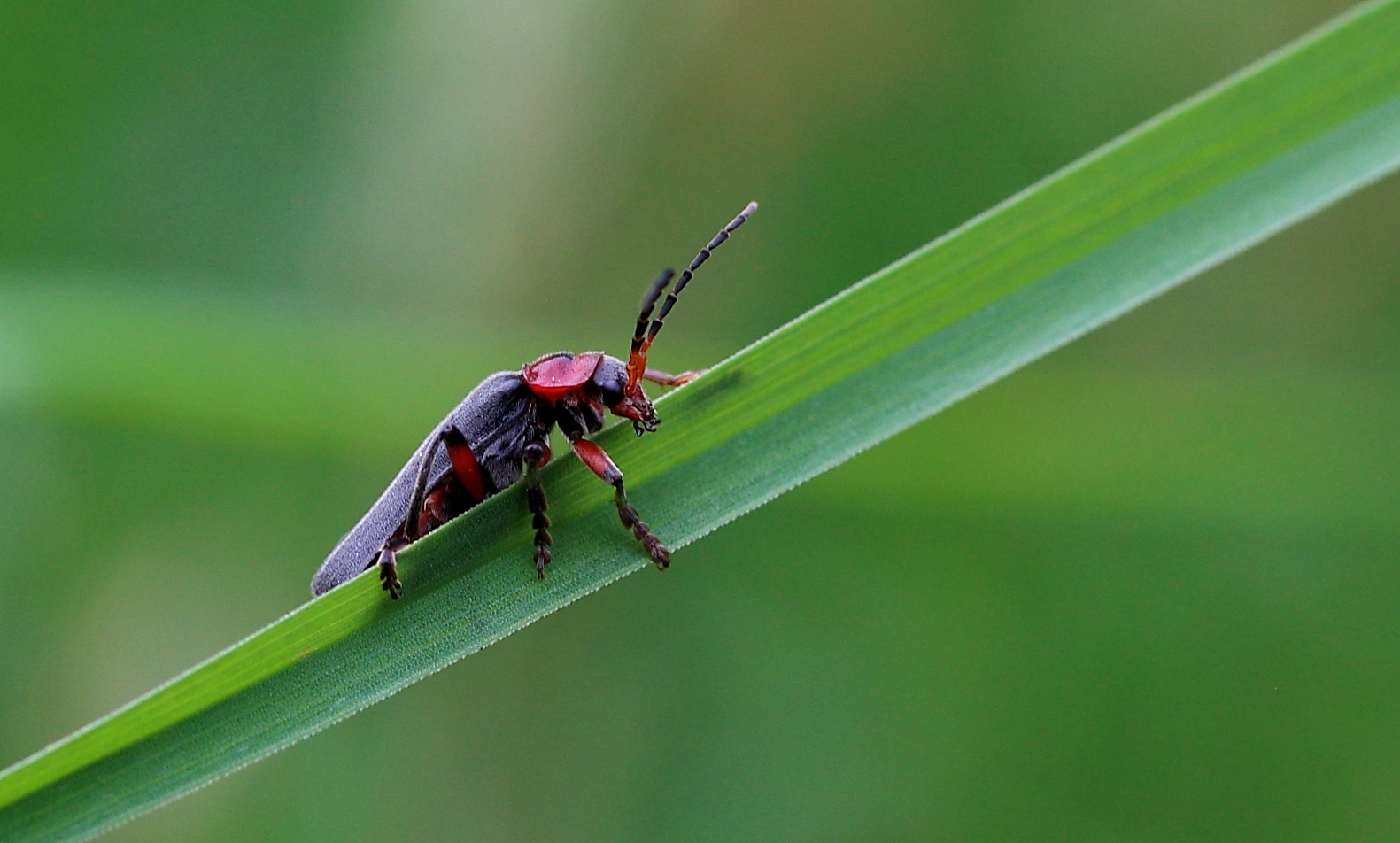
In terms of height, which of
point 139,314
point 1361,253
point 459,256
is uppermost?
point 139,314

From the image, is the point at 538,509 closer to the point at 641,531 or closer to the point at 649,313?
the point at 641,531

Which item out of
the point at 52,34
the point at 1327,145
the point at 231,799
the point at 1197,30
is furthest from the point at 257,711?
the point at 1197,30

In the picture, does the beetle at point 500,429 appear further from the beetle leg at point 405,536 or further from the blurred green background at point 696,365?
the blurred green background at point 696,365

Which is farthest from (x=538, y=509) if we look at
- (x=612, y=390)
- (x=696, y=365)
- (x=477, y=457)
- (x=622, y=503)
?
(x=696, y=365)

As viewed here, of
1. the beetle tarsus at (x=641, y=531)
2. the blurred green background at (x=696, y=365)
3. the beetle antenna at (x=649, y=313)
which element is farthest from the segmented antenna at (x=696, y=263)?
the blurred green background at (x=696, y=365)

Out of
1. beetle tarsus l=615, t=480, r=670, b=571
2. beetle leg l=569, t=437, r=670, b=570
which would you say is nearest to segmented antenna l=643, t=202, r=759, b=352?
beetle leg l=569, t=437, r=670, b=570

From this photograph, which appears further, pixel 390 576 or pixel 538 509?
pixel 538 509

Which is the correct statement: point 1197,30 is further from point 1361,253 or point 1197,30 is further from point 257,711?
point 257,711
